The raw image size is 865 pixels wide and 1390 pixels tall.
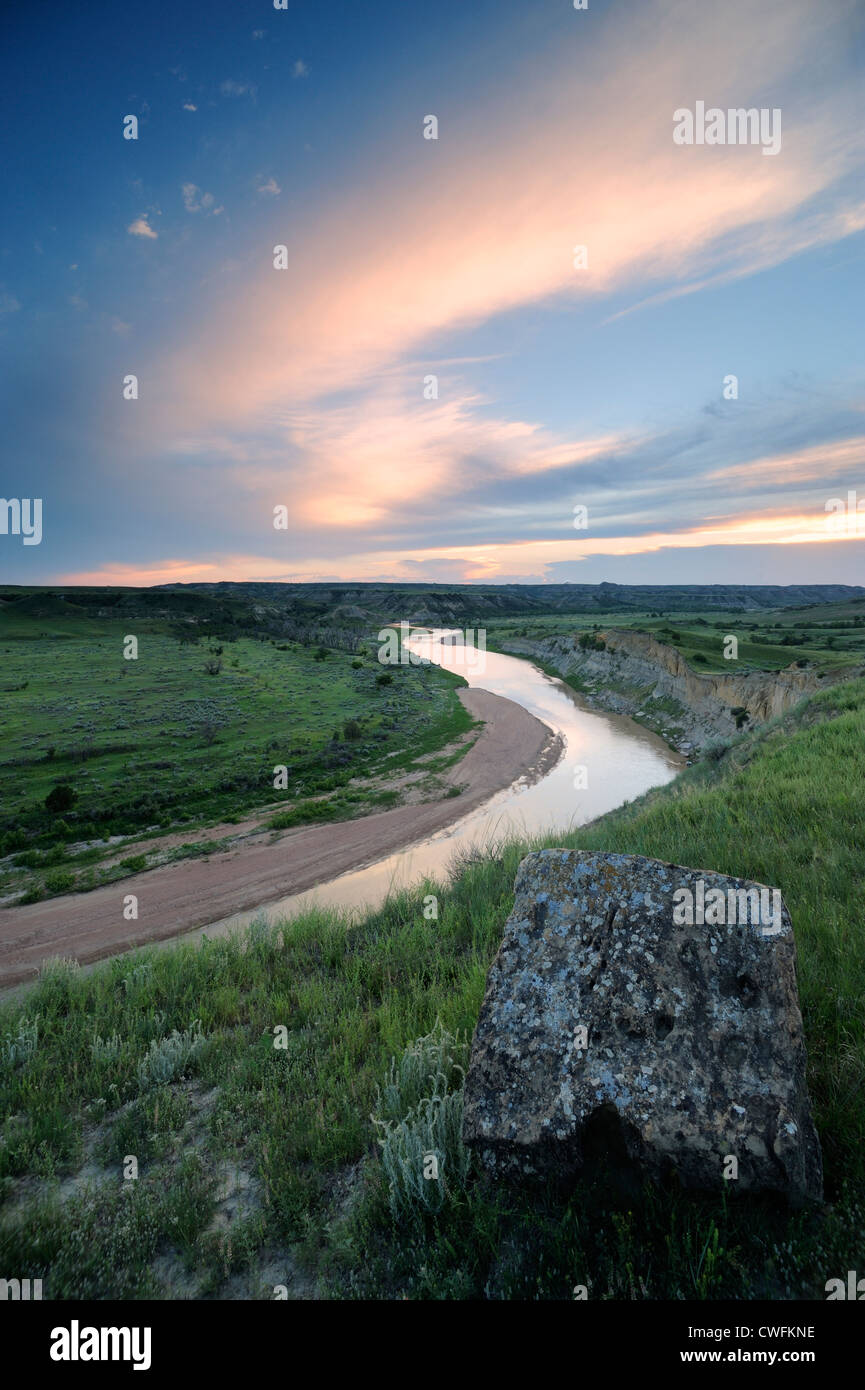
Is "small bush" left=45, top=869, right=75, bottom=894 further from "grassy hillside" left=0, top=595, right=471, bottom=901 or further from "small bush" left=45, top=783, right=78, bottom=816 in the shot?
"small bush" left=45, top=783, right=78, bottom=816

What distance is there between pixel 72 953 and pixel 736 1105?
47.5ft

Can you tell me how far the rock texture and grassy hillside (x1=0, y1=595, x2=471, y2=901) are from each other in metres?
13.3

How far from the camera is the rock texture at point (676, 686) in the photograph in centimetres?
2623

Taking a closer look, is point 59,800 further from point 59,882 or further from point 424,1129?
point 424,1129

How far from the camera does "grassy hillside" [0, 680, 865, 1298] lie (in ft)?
8.77

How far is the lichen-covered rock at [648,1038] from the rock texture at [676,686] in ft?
67.6

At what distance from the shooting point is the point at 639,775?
26.2 metres

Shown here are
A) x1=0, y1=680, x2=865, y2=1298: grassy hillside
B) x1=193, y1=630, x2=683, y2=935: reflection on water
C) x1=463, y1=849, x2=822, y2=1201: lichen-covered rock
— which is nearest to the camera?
x1=0, y1=680, x2=865, y2=1298: grassy hillside

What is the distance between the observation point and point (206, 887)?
52.0 ft

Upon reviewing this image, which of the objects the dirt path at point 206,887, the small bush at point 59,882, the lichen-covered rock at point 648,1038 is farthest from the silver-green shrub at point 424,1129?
the small bush at point 59,882

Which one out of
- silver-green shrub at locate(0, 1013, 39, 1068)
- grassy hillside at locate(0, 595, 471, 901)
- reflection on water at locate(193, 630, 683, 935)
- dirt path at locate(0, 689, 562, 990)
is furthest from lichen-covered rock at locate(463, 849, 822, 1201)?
grassy hillside at locate(0, 595, 471, 901)

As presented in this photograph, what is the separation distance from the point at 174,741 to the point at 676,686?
106 feet
